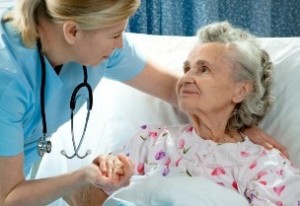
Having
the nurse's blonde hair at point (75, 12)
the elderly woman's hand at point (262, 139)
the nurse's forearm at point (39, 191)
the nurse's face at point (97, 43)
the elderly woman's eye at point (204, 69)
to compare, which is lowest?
the elderly woman's hand at point (262, 139)

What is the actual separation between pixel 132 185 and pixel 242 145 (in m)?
0.37

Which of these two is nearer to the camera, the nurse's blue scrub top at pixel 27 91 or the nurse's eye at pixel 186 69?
the nurse's blue scrub top at pixel 27 91

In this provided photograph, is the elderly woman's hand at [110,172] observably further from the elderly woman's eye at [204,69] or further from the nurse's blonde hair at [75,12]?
the elderly woman's eye at [204,69]

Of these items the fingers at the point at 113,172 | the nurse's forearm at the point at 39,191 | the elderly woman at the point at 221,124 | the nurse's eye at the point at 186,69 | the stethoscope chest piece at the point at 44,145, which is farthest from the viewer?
the nurse's eye at the point at 186,69

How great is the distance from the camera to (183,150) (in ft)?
5.58

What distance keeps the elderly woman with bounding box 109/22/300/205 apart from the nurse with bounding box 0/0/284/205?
0.31 metres

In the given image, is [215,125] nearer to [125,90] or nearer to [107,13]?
[125,90]

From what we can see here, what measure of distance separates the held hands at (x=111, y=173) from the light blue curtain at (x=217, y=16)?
113 cm

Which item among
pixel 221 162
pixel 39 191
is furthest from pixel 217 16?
pixel 39 191

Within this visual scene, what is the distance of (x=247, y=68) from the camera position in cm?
168

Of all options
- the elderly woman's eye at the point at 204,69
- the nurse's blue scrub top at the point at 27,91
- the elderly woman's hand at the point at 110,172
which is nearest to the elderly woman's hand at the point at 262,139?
the elderly woman's eye at the point at 204,69

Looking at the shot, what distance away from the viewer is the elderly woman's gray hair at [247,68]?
168cm

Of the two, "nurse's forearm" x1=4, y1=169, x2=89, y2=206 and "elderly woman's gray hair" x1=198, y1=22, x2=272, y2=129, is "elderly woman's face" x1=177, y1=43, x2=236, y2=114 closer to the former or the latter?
"elderly woman's gray hair" x1=198, y1=22, x2=272, y2=129

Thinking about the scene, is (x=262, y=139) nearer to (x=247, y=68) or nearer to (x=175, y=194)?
(x=247, y=68)
